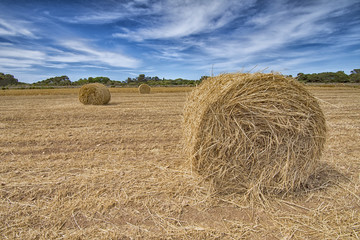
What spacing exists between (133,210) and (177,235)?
0.72 metres

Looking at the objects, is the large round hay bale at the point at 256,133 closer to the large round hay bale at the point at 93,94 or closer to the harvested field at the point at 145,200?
the harvested field at the point at 145,200

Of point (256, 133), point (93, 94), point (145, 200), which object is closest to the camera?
point (145, 200)

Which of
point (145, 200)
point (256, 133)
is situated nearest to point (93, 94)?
point (145, 200)

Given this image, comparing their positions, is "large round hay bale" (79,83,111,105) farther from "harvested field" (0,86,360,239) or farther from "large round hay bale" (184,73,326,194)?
"large round hay bale" (184,73,326,194)

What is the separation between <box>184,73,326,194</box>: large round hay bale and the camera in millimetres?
3033

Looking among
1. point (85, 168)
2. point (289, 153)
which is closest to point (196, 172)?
point (289, 153)

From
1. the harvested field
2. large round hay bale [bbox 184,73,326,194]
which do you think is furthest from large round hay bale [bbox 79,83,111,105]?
large round hay bale [bbox 184,73,326,194]

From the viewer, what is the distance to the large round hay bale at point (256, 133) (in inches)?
119

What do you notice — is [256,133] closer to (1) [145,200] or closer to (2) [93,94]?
(1) [145,200]

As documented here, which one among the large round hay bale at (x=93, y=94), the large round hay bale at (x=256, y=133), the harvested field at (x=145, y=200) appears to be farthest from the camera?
the large round hay bale at (x=93, y=94)

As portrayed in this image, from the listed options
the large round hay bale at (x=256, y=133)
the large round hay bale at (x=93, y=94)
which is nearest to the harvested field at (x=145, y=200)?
the large round hay bale at (x=256, y=133)

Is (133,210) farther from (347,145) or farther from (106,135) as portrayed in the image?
(347,145)

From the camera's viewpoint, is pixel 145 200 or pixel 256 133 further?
pixel 256 133

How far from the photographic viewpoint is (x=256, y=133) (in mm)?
3068
